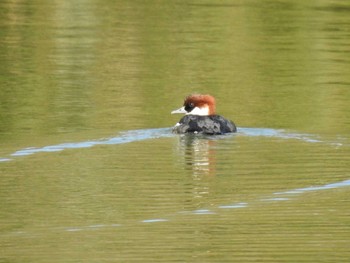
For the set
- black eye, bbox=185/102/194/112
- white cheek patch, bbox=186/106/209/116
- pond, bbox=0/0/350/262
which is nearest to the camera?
pond, bbox=0/0/350/262

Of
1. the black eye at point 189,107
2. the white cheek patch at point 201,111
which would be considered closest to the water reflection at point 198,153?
the white cheek patch at point 201,111

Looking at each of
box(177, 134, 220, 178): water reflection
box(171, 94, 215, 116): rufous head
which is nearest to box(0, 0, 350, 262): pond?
box(177, 134, 220, 178): water reflection

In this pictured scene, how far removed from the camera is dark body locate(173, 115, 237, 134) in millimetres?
14288

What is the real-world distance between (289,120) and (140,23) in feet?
38.4

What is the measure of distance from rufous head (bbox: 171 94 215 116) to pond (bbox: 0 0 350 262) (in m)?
0.42

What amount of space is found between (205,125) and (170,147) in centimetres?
75

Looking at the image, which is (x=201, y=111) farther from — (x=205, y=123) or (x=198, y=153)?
(x=198, y=153)

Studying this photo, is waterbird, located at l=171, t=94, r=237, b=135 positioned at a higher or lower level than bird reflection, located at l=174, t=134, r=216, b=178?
higher

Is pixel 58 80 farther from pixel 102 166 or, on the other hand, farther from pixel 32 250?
pixel 32 250

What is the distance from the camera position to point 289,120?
51.3 ft

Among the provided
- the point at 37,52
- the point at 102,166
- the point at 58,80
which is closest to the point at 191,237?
the point at 102,166

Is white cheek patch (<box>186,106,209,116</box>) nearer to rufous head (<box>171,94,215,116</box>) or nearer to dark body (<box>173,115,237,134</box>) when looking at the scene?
rufous head (<box>171,94,215,116</box>)

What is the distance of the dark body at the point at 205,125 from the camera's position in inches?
563

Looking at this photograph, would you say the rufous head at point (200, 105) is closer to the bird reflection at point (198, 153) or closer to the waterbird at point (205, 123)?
the waterbird at point (205, 123)
